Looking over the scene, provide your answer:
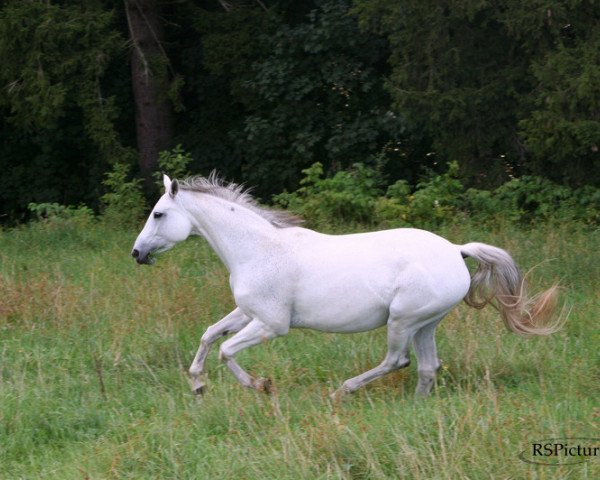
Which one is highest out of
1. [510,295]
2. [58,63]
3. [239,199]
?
[58,63]

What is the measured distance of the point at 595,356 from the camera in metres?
6.91

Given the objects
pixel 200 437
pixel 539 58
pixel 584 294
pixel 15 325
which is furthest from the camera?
pixel 539 58

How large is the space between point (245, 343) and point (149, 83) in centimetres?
1204

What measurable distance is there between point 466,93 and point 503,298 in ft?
26.5

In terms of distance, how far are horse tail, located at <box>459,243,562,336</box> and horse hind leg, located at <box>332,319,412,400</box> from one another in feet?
2.34

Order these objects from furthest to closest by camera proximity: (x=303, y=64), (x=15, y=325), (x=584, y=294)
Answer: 1. (x=303, y=64)
2. (x=584, y=294)
3. (x=15, y=325)

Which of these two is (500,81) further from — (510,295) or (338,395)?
(338,395)

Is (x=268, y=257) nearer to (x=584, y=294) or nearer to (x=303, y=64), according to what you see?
(x=584, y=294)

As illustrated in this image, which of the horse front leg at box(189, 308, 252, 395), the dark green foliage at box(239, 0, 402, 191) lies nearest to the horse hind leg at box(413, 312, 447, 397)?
the horse front leg at box(189, 308, 252, 395)

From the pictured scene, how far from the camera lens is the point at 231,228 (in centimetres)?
688

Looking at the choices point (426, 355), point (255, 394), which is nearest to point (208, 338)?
point (255, 394)

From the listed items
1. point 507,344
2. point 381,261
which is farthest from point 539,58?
point 381,261

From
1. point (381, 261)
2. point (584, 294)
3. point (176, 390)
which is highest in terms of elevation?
point (381, 261)

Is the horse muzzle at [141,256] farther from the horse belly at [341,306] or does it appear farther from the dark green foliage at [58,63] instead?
the dark green foliage at [58,63]
